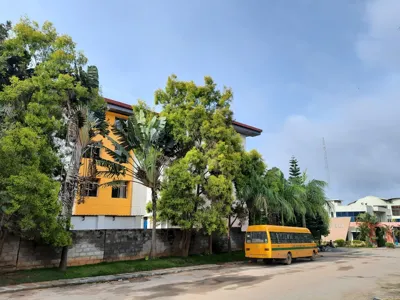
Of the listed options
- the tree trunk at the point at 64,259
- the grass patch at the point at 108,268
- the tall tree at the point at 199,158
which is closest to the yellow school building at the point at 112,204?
the tall tree at the point at 199,158

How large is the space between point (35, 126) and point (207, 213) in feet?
32.4

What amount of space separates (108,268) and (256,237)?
8.52m

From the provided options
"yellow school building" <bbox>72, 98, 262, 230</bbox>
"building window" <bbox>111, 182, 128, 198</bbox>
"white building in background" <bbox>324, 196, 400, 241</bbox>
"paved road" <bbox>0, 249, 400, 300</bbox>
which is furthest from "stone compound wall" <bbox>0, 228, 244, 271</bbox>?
"white building in background" <bbox>324, 196, 400, 241</bbox>

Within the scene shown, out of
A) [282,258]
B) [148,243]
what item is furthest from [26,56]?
[282,258]

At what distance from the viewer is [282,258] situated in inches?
739

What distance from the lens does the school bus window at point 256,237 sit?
18.3 metres

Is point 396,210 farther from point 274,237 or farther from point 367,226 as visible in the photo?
point 274,237

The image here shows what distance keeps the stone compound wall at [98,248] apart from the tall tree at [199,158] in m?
1.42

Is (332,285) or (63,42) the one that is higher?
(63,42)

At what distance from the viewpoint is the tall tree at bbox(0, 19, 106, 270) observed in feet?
41.5

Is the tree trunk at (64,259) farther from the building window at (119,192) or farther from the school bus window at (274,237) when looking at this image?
the school bus window at (274,237)

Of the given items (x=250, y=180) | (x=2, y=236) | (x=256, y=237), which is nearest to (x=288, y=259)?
(x=256, y=237)

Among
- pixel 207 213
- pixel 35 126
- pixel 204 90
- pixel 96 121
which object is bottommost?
pixel 207 213

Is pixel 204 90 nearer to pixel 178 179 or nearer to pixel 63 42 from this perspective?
pixel 178 179
